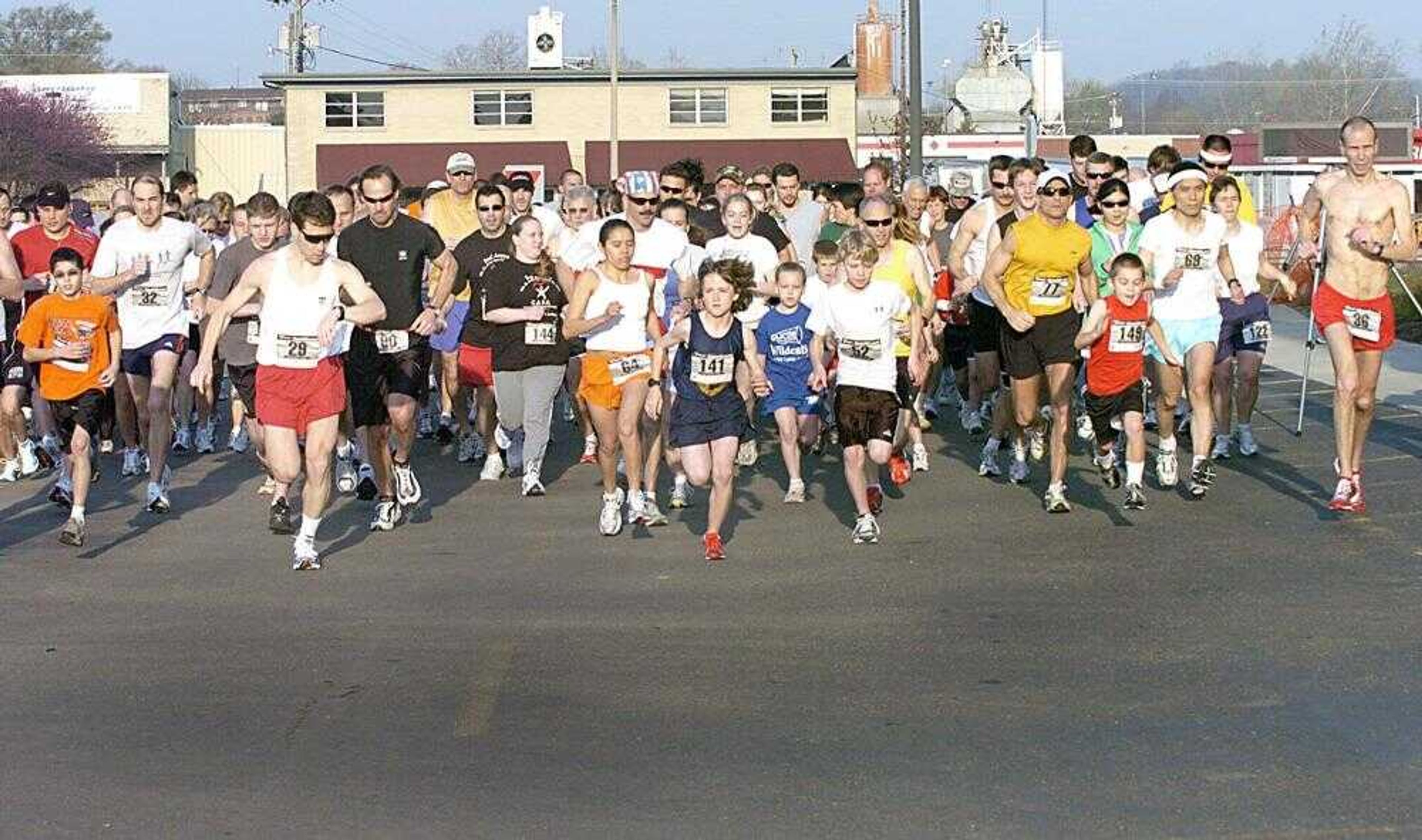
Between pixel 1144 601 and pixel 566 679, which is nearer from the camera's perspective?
pixel 566 679

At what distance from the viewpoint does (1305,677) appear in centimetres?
799

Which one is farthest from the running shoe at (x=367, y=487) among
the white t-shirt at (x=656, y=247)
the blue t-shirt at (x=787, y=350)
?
the blue t-shirt at (x=787, y=350)

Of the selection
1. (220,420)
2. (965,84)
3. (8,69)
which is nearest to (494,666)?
(220,420)

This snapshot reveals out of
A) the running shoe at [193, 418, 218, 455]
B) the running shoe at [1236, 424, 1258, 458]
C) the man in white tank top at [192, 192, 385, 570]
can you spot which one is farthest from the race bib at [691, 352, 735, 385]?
the running shoe at [193, 418, 218, 455]

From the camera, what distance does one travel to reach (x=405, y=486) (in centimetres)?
1288

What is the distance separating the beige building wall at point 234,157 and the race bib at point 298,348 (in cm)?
6539

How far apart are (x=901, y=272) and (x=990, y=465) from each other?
184cm

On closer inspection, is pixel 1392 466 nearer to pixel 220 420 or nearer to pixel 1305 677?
pixel 1305 677

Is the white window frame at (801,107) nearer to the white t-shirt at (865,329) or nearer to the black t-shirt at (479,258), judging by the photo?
the black t-shirt at (479,258)

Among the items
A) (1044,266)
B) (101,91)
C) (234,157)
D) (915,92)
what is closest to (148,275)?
(1044,266)

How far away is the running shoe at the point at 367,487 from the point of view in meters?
13.7

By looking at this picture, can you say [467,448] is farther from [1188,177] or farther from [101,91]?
[101,91]

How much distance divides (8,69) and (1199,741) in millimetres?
109788

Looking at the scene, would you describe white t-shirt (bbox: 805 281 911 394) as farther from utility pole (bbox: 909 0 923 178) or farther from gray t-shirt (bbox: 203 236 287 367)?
utility pole (bbox: 909 0 923 178)
